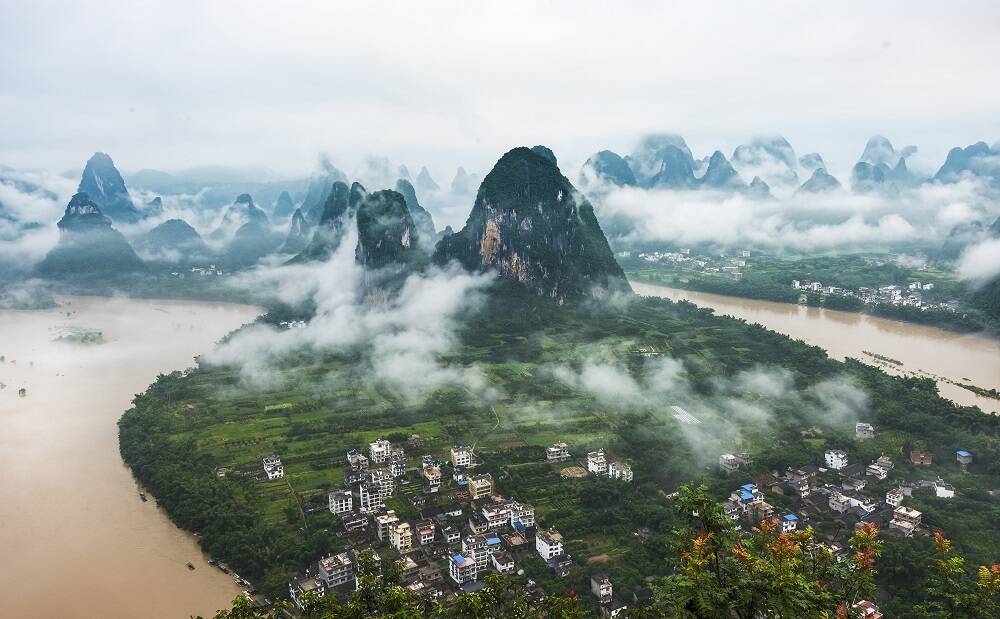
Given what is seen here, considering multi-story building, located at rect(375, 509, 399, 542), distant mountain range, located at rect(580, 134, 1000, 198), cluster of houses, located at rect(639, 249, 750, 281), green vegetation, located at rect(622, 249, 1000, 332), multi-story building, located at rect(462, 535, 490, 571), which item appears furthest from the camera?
distant mountain range, located at rect(580, 134, 1000, 198)

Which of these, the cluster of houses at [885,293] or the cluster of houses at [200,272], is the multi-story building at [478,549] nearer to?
the cluster of houses at [885,293]

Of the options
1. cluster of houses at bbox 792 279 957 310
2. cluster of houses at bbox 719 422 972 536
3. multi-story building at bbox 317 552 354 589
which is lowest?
multi-story building at bbox 317 552 354 589

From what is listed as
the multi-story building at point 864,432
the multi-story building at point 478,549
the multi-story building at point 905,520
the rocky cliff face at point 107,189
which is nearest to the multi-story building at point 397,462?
the multi-story building at point 478,549

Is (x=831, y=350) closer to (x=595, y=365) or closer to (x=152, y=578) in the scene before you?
(x=595, y=365)

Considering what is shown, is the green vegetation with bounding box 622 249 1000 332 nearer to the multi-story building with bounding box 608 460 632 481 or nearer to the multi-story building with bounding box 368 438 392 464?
the multi-story building with bounding box 608 460 632 481

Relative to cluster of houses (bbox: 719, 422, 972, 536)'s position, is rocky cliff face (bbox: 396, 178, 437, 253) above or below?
above

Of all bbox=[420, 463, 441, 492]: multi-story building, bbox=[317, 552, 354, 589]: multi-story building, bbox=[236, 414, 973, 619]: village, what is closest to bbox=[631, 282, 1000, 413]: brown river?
bbox=[236, 414, 973, 619]: village

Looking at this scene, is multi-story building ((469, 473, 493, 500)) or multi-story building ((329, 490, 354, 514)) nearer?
multi-story building ((329, 490, 354, 514))
